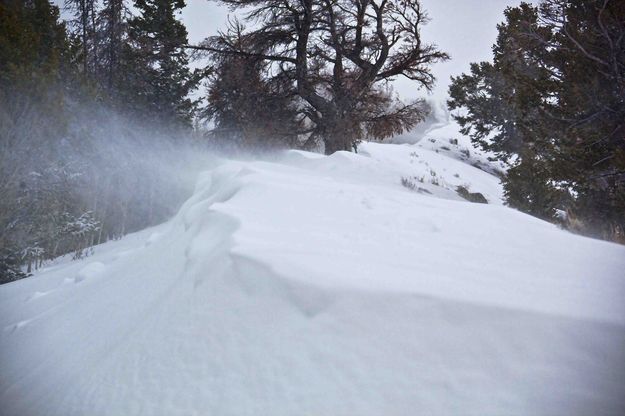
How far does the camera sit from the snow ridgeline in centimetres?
119

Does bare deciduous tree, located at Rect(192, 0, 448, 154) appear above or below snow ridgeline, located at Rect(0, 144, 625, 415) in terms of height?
above

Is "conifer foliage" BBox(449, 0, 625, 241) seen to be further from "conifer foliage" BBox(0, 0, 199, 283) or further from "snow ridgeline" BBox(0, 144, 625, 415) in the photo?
"conifer foliage" BBox(0, 0, 199, 283)

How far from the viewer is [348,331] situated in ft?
4.52

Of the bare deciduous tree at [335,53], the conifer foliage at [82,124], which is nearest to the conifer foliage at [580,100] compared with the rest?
the bare deciduous tree at [335,53]

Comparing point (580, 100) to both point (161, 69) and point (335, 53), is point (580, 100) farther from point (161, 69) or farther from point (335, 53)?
point (161, 69)

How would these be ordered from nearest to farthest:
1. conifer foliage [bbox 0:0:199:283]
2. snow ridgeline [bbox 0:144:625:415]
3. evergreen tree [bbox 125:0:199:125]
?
snow ridgeline [bbox 0:144:625:415] → conifer foliage [bbox 0:0:199:283] → evergreen tree [bbox 125:0:199:125]

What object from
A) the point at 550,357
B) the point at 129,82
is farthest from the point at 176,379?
the point at 129,82

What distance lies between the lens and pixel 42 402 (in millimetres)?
1753

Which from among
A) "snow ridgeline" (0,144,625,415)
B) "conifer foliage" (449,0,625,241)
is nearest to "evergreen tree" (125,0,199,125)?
"conifer foliage" (449,0,625,241)

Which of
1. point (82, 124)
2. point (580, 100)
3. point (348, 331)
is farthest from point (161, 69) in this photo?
point (348, 331)

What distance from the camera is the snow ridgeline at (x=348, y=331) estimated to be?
3.91ft

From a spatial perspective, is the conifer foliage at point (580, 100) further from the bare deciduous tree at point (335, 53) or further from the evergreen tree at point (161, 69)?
the evergreen tree at point (161, 69)

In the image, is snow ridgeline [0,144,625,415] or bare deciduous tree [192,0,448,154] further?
bare deciduous tree [192,0,448,154]

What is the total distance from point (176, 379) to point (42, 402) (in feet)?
2.89
